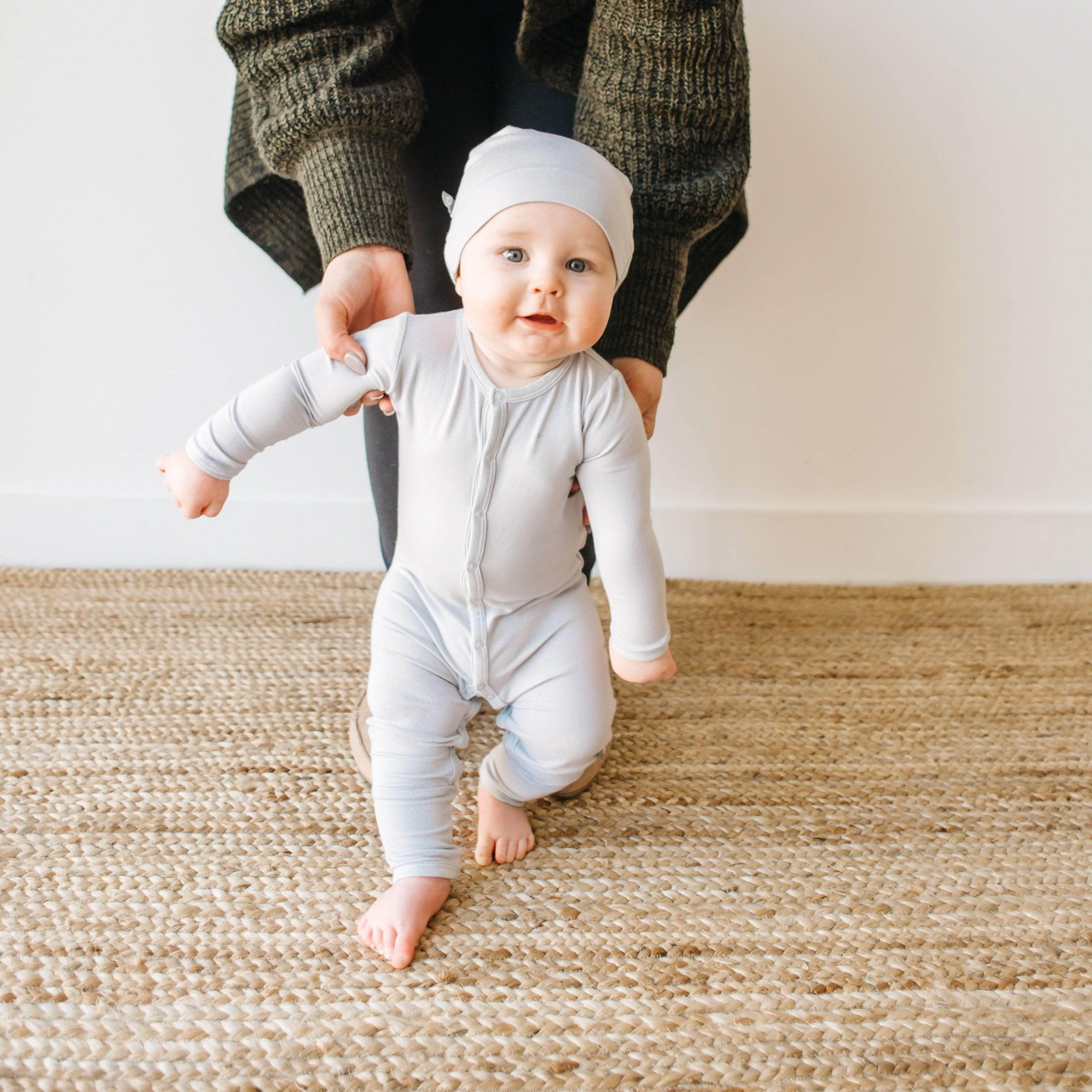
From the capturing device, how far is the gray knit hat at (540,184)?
26.1 inches

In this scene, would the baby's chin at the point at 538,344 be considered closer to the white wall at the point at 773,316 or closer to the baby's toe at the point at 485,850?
the baby's toe at the point at 485,850

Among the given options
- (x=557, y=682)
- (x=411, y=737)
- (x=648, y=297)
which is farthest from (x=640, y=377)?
(x=411, y=737)

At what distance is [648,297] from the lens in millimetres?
850

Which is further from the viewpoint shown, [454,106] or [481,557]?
[454,106]

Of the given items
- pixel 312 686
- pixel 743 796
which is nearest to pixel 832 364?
pixel 743 796

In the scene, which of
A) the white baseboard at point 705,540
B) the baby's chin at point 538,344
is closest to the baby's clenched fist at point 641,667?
the baby's chin at point 538,344

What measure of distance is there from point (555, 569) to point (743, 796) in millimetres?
369

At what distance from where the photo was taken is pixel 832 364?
1318 mm

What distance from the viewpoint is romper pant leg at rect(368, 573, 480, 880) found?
818 millimetres

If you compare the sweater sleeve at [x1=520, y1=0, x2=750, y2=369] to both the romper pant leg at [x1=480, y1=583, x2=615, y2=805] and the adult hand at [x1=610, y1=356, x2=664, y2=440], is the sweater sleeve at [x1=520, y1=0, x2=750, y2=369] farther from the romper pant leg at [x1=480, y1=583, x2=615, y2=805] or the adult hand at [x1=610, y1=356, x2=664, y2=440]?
the romper pant leg at [x1=480, y1=583, x2=615, y2=805]

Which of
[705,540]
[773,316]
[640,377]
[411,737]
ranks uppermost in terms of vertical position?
[640,377]

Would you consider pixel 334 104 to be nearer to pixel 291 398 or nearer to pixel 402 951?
pixel 291 398

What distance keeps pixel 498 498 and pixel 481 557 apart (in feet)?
0.19

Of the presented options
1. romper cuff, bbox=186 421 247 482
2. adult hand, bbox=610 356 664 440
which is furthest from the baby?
adult hand, bbox=610 356 664 440
